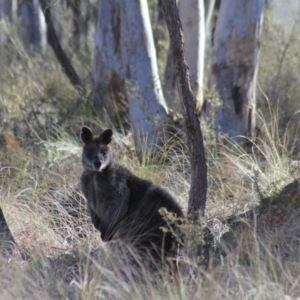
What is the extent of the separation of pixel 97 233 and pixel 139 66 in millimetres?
3851

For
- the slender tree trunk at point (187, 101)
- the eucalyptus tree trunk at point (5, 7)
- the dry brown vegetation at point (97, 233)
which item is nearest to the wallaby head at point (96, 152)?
the dry brown vegetation at point (97, 233)

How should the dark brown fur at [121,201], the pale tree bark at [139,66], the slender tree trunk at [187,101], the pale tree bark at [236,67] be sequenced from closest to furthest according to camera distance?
the slender tree trunk at [187,101] < the dark brown fur at [121,201] < the pale tree bark at [139,66] < the pale tree bark at [236,67]

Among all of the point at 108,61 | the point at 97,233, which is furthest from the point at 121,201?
the point at 108,61

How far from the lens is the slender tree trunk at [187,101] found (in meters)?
6.96

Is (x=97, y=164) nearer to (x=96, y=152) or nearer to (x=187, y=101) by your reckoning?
(x=96, y=152)

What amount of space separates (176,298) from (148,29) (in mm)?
6574

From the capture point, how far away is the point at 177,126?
1106cm

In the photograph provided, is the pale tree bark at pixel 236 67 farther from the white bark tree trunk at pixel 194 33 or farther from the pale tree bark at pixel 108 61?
the pale tree bark at pixel 108 61

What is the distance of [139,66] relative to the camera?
11.3m

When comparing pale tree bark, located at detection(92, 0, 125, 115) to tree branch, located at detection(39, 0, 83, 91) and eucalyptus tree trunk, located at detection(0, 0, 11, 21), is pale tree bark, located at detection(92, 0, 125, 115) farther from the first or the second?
eucalyptus tree trunk, located at detection(0, 0, 11, 21)

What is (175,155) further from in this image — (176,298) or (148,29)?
(176,298)

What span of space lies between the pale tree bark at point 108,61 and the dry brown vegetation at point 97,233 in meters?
0.25

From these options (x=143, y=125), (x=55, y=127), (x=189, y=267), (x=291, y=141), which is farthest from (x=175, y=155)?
(x=189, y=267)

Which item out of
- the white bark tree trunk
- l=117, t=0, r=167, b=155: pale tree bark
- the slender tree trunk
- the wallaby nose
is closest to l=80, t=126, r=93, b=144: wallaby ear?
the wallaby nose
